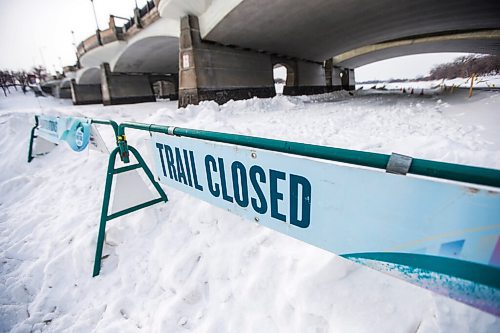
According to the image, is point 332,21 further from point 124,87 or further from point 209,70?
point 124,87

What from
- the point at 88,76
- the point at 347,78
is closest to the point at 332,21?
the point at 347,78

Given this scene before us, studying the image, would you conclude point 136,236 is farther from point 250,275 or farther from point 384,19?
point 384,19

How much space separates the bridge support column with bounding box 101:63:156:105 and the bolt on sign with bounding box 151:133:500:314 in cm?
2286

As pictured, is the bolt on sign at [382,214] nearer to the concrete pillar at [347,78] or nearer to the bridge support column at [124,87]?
the bridge support column at [124,87]

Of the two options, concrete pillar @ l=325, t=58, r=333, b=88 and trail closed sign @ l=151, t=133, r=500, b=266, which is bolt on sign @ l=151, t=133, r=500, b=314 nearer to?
trail closed sign @ l=151, t=133, r=500, b=266

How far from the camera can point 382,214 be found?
0.88m

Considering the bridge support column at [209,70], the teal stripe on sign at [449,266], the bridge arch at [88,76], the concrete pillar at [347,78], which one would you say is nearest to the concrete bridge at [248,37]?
the bridge support column at [209,70]

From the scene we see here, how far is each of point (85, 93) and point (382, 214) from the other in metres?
35.5

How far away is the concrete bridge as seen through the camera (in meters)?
9.85

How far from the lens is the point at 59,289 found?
203 cm

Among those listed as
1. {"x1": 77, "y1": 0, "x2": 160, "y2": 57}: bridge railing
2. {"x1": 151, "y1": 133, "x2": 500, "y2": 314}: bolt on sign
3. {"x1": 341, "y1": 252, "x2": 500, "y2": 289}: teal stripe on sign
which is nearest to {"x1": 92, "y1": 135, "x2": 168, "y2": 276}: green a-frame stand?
{"x1": 151, "y1": 133, "x2": 500, "y2": 314}: bolt on sign

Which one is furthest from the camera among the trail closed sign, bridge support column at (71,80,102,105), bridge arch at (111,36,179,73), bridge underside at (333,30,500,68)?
bridge support column at (71,80,102,105)

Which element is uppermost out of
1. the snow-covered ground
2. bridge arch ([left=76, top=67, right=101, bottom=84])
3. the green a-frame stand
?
bridge arch ([left=76, top=67, right=101, bottom=84])

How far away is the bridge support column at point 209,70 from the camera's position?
1030 centimetres
